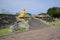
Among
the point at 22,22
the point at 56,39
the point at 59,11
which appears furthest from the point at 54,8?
the point at 56,39

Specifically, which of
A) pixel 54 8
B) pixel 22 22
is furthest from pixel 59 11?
pixel 22 22

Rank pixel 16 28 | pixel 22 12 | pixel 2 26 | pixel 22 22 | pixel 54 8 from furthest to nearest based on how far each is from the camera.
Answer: pixel 54 8 < pixel 22 12 < pixel 22 22 < pixel 2 26 < pixel 16 28

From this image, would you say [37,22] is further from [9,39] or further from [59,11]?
Answer: [59,11]

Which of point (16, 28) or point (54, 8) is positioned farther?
point (54, 8)

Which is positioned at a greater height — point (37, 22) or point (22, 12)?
point (22, 12)

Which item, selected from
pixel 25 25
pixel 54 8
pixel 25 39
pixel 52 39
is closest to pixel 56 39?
pixel 52 39

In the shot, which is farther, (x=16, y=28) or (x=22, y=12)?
(x=22, y=12)

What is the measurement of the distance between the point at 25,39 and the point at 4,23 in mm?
7649

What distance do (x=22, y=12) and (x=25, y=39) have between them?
968 cm

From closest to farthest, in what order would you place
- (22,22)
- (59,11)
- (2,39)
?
(2,39) < (22,22) < (59,11)

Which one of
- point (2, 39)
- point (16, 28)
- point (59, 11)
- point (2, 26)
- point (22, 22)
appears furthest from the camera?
point (59, 11)

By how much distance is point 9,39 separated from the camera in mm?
11305

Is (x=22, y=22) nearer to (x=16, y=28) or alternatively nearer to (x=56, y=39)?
(x=16, y=28)

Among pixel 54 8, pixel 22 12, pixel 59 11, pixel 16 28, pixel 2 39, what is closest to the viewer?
pixel 2 39
